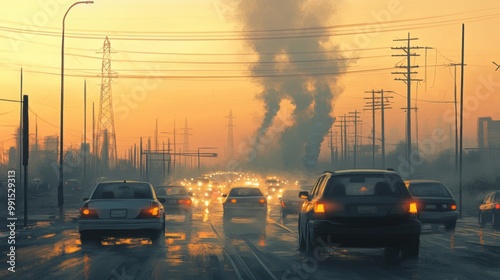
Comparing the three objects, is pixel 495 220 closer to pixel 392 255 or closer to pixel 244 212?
pixel 244 212

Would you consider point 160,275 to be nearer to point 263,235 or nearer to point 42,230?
point 263,235

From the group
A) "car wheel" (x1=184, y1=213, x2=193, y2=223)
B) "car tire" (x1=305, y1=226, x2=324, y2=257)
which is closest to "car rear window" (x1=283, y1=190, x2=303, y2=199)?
"car wheel" (x1=184, y1=213, x2=193, y2=223)

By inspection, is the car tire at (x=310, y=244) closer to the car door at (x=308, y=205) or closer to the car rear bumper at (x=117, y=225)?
the car door at (x=308, y=205)

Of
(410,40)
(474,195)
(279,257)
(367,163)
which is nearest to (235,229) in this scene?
(279,257)

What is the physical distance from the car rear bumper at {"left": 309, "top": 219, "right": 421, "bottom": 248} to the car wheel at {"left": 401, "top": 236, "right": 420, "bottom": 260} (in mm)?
118

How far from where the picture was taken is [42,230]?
94.5 feet

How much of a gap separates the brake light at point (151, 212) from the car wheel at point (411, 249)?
7.19 m

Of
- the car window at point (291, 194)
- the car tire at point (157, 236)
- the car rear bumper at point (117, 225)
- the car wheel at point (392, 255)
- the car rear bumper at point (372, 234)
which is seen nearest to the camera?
the car rear bumper at point (372, 234)

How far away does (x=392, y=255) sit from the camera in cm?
1778

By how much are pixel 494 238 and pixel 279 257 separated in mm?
9616

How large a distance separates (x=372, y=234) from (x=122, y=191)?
9.01 meters

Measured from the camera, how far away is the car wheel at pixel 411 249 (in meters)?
16.0

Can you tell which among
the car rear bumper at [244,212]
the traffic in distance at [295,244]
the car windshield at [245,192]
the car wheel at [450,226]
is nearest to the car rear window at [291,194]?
the car windshield at [245,192]

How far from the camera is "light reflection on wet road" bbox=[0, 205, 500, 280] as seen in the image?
568 inches
